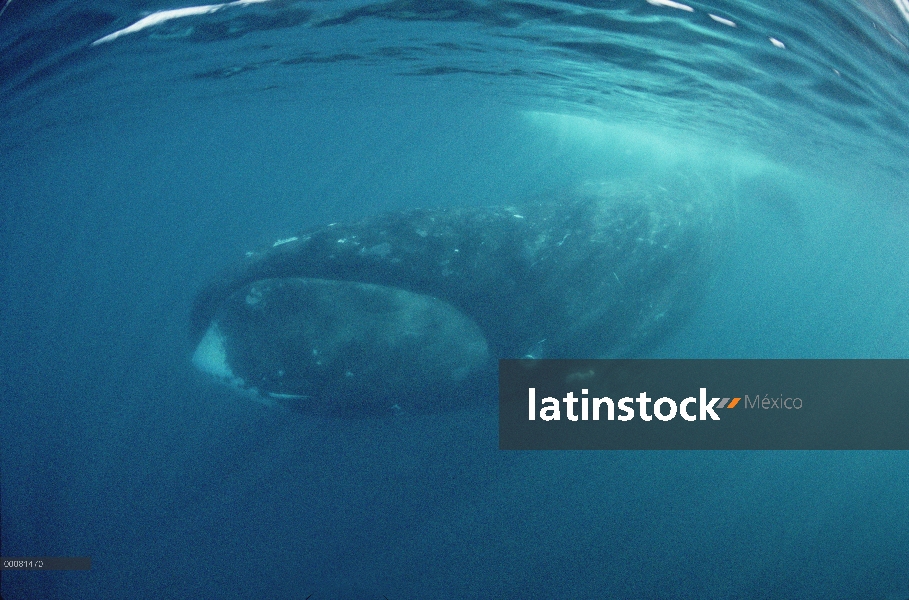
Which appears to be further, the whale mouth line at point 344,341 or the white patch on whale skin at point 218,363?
the white patch on whale skin at point 218,363

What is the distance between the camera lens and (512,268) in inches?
393

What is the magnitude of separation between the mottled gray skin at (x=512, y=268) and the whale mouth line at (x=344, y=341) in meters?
0.27

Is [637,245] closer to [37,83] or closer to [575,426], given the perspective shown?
[575,426]

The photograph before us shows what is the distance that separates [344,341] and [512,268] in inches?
171

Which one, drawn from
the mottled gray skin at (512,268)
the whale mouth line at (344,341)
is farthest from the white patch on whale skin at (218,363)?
the mottled gray skin at (512,268)

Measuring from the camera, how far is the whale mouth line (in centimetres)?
976

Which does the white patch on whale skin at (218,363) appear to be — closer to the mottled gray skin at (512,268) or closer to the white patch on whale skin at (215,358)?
the white patch on whale skin at (215,358)

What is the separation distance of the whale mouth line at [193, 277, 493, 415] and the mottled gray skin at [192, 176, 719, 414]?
Result: 27cm

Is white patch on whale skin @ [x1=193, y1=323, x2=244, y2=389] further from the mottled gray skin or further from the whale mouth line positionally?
the mottled gray skin

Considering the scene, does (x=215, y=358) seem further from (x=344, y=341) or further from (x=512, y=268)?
(x=512, y=268)

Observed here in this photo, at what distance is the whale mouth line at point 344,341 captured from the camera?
9758 millimetres

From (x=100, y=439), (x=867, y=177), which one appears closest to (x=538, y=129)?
(x=867, y=177)

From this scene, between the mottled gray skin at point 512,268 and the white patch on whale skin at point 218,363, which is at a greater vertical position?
the mottled gray skin at point 512,268

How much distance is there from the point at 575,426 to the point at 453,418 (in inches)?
136
